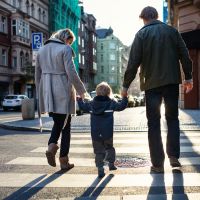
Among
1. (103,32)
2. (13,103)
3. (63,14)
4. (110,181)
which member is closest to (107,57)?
(103,32)

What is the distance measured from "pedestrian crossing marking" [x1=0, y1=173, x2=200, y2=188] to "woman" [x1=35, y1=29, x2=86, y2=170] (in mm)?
468

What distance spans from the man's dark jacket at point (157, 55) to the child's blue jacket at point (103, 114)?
283 millimetres

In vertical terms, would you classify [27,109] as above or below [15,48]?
below

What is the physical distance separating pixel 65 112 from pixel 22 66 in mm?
44747

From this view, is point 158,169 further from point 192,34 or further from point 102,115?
point 192,34

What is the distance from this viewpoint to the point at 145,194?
4.26 metres

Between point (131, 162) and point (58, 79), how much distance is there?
5.01 ft

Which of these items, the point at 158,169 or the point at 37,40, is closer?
the point at 158,169

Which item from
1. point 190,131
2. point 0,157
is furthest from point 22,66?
point 0,157

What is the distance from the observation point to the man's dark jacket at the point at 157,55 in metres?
5.41

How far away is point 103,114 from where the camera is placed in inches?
214

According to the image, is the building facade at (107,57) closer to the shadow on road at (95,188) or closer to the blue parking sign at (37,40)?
the blue parking sign at (37,40)

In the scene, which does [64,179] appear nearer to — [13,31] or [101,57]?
[13,31]

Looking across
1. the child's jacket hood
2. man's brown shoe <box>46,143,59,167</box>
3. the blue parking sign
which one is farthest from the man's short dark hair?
the blue parking sign
